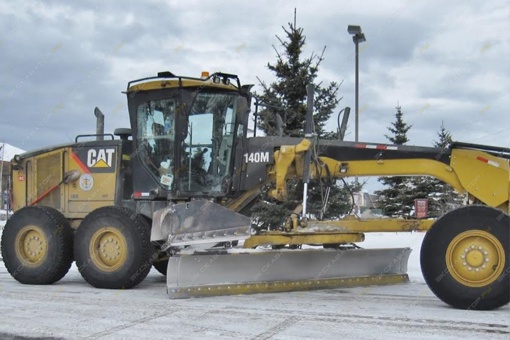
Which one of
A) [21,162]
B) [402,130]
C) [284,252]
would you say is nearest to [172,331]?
[284,252]

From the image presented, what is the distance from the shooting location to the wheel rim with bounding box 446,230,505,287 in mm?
6633

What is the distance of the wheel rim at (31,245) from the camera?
31.0 feet

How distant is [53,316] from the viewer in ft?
21.4

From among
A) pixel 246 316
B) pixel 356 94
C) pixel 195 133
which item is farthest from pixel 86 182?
pixel 356 94

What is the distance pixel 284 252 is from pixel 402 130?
58.7 ft

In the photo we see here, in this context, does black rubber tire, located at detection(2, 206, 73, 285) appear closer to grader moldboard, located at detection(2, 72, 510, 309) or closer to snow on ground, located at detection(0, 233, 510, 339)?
grader moldboard, located at detection(2, 72, 510, 309)

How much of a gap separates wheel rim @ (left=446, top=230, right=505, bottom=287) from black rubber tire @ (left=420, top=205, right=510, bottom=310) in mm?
34

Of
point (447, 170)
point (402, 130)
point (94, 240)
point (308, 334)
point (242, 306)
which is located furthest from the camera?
point (402, 130)

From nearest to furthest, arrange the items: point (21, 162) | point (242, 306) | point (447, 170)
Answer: point (242, 306) < point (447, 170) < point (21, 162)

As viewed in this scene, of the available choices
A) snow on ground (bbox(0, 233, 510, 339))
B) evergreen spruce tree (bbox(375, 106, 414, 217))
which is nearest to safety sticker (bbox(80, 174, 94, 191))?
snow on ground (bbox(0, 233, 510, 339))

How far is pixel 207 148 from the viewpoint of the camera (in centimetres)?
860

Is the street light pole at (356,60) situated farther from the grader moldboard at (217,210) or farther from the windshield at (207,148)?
the windshield at (207,148)

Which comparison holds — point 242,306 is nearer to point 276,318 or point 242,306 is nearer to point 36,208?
point 276,318

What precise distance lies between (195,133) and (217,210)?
1.41 m
